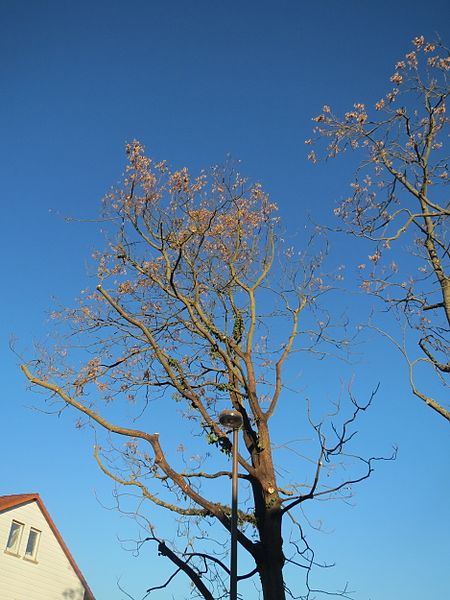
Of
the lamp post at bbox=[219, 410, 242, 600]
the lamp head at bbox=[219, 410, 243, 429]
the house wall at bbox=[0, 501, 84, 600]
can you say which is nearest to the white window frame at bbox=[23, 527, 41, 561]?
the house wall at bbox=[0, 501, 84, 600]

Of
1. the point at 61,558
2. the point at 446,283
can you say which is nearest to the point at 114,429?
the point at 446,283

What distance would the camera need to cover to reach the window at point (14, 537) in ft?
65.5

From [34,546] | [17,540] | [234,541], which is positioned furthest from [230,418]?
[34,546]

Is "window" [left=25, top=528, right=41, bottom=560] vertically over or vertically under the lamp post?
over

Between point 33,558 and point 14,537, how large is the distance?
1051 millimetres

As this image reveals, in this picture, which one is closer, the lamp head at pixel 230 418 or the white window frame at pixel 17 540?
the lamp head at pixel 230 418

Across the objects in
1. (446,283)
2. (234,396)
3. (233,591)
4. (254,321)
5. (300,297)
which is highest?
(300,297)

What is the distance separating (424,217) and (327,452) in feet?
12.7

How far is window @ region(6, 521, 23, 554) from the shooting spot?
20.0 m

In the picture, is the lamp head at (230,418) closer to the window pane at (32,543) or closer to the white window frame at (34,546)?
the white window frame at (34,546)

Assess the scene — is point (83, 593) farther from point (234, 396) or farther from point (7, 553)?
point (234, 396)

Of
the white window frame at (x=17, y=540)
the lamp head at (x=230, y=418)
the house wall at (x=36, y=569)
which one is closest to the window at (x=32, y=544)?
the house wall at (x=36, y=569)

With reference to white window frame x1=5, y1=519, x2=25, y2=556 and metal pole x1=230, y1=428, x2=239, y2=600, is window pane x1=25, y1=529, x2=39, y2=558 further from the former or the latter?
metal pole x1=230, y1=428, x2=239, y2=600

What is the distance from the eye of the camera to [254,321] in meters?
11.4
